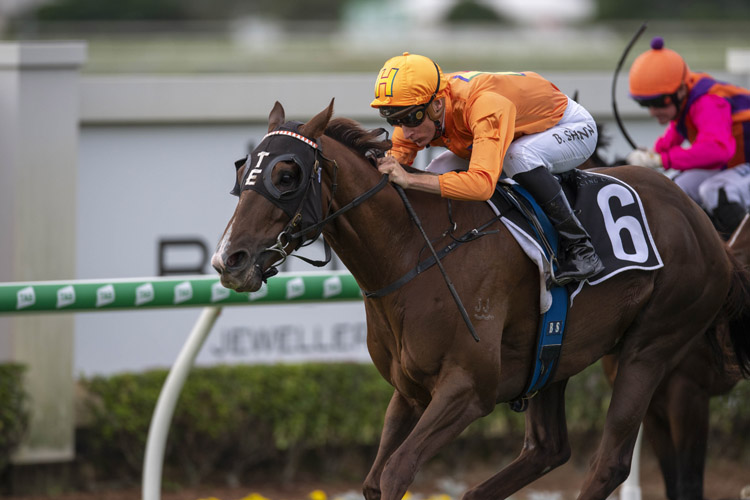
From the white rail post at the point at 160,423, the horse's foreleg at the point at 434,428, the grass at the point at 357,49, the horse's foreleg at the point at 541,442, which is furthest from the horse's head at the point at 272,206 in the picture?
the grass at the point at 357,49

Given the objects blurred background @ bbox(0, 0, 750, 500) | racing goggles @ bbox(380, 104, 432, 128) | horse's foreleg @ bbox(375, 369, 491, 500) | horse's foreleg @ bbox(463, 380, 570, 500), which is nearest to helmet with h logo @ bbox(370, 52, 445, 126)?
racing goggles @ bbox(380, 104, 432, 128)

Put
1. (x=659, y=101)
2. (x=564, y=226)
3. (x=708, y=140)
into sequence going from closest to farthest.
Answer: (x=564, y=226)
(x=708, y=140)
(x=659, y=101)

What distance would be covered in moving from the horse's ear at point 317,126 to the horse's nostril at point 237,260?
46cm

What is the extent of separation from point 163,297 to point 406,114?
4.37 ft

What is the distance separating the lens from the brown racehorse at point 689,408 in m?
4.79

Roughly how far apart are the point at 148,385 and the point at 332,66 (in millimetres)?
4693

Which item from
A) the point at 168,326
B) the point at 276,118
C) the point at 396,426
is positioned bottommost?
the point at 168,326

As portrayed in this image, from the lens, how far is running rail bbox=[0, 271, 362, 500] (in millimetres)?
3980

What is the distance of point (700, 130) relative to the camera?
473 centimetres

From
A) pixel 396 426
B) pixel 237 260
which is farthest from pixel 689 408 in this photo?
pixel 237 260

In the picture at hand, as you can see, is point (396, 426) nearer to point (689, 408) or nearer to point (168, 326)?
point (689, 408)

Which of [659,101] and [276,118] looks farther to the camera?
[659,101]

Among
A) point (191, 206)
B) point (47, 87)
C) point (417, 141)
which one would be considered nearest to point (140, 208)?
point (191, 206)

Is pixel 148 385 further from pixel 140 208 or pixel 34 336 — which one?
pixel 140 208
